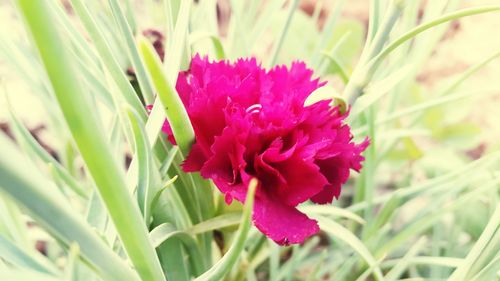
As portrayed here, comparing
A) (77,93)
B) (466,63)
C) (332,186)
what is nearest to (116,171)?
(77,93)

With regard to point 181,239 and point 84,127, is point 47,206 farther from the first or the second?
point 181,239

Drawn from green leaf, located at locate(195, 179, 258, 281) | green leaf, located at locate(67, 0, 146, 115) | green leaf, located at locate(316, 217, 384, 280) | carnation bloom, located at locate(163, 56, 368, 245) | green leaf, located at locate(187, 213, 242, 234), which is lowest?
green leaf, located at locate(316, 217, 384, 280)

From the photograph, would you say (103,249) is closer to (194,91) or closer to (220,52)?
(194,91)

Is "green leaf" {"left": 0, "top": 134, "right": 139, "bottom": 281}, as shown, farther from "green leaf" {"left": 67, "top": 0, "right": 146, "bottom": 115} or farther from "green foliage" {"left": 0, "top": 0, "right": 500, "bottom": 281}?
"green leaf" {"left": 67, "top": 0, "right": 146, "bottom": 115}

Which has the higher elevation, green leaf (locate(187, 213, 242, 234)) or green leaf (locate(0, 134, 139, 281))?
green leaf (locate(0, 134, 139, 281))

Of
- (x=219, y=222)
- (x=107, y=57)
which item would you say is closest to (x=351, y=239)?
(x=219, y=222)

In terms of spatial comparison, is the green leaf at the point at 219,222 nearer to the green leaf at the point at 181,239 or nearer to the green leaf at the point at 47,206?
the green leaf at the point at 181,239

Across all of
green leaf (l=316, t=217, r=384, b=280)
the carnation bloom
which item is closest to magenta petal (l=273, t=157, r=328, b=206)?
the carnation bloom

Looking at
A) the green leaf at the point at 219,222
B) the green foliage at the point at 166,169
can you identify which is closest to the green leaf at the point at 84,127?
the green foliage at the point at 166,169
